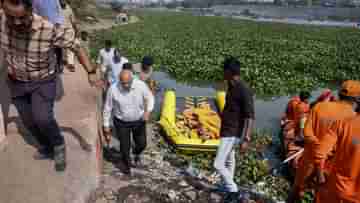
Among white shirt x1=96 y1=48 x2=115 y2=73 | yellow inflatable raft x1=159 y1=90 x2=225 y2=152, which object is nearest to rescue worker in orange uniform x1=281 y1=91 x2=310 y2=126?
yellow inflatable raft x1=159 y1=90 x2=225 y2=152

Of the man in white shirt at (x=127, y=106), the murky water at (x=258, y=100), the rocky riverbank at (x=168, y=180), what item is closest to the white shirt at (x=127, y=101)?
the man in white shirt at (x=127, y=106)

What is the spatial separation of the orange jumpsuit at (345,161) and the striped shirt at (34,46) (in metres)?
2.37

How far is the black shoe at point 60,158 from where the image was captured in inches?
135

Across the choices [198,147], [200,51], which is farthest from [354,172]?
[200,51]

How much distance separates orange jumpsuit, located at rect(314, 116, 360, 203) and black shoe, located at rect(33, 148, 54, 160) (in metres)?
2.82

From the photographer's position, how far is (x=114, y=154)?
19.1ft

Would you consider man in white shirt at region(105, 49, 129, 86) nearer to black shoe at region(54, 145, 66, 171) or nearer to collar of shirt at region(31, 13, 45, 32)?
black shoe at region(54, 145, 66, 171)

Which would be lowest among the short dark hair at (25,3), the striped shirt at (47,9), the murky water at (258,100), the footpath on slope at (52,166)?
the murky water at (258,100)

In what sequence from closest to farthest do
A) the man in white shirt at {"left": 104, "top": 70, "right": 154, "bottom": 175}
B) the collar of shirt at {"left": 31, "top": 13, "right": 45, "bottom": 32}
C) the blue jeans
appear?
the collar of shirt at {"left": 31, "top": 13, "right": 45, "bottom": 32}
the blue jeans
the man in white shirt at {"left": 104, "top": 70, "right": 154, "bottom": 175}

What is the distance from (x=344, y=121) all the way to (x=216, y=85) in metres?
11.3

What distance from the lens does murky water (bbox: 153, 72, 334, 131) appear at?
958 cm

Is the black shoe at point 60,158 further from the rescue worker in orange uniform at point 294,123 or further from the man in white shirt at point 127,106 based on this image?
the rescue worker in orange uniform at point 294,123

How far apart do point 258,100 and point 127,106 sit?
810 centimetres

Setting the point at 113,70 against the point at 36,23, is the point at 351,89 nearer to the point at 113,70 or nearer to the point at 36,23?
the point at 36,23
